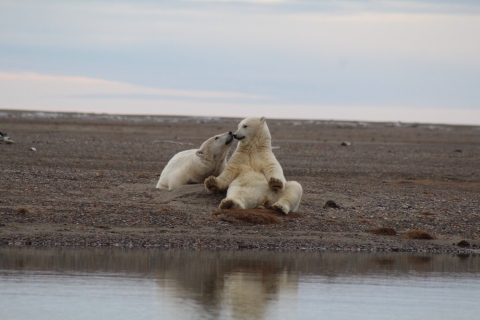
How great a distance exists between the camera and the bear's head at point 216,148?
1350cm

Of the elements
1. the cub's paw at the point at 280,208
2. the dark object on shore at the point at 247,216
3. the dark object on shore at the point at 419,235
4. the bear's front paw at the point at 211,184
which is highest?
the bear's front paw at the point at 211,184

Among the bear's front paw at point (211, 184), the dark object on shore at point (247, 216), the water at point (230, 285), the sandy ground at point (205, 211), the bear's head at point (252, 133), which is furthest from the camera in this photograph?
the bear's head at point (252, 133)

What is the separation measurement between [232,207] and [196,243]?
1.69 metres

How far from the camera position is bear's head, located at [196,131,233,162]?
1350 centimetres

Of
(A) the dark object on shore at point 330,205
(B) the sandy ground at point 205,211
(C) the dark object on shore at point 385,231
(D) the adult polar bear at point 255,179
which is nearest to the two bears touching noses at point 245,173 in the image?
(D) the adult polar bear at point 255,179

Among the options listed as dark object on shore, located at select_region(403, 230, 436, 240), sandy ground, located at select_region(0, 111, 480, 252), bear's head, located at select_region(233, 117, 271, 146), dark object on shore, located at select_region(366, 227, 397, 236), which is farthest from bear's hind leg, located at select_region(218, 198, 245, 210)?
dark object on shore, located at select_region(403, 230, 436, 240)

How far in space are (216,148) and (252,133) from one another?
795 millimetres

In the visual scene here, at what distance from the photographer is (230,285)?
26.4 ft

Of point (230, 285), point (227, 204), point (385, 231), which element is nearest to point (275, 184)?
point (227, 204)

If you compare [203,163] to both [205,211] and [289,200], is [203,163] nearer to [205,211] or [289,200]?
[205,211]

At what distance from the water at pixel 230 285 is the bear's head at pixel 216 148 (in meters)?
3.41

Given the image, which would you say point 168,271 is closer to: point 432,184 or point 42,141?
point 432,184

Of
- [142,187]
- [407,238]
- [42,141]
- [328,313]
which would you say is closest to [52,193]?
[142,187]

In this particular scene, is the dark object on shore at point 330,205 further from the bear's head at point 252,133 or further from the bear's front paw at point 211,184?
the bear's front paw at point 211,184
